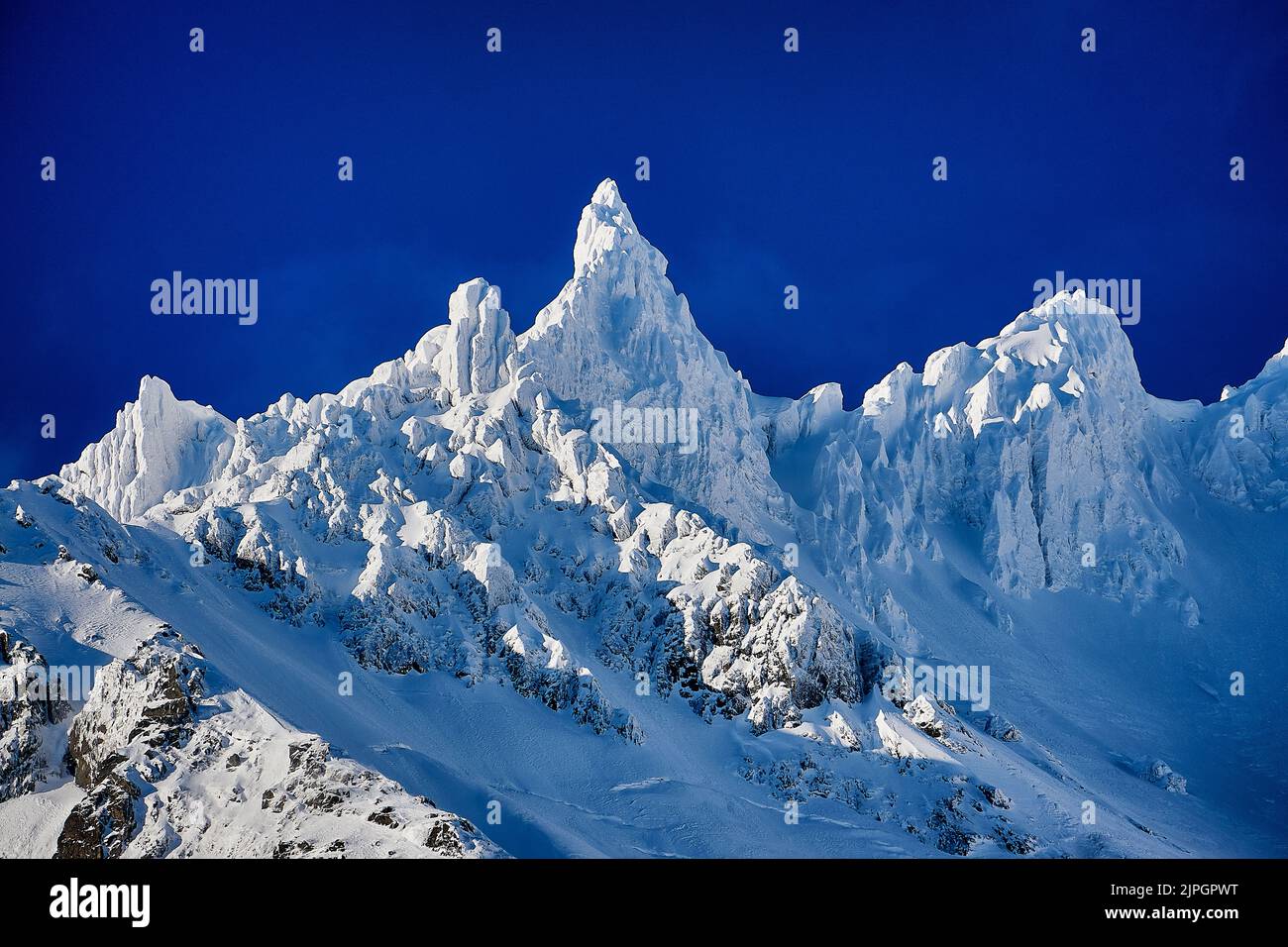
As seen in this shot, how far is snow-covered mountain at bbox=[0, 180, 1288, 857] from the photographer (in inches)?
2002

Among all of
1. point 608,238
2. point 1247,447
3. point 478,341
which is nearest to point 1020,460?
point 1247,447

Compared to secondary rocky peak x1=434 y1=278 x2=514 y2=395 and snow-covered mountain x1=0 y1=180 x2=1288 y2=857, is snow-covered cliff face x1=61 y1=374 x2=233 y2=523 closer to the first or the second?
snow-covered mountain x1=0 y1=180 x2=1288 y2=857

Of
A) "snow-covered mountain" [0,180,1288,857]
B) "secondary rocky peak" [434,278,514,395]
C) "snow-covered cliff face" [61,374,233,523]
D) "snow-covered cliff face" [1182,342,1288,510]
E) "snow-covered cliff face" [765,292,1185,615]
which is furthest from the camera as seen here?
"snow-covered cliff face" [1182,342,1288,510]

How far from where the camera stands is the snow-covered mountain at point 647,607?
5084 cm

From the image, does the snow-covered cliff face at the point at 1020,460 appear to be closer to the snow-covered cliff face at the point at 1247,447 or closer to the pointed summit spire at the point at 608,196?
the snow-covered cliff face at the point at 1247,447

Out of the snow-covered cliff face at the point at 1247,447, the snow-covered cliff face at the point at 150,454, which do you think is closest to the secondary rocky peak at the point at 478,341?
the snow-covered cliff face at the point at 150,454

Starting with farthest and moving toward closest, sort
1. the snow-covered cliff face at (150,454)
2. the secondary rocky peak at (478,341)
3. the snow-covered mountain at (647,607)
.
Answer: the snow-covered cliff face at (150,454)
the secondary rocky peak at (478,341)
the snow-covered mountain at (647,607)

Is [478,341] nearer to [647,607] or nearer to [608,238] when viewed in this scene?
[608,238]

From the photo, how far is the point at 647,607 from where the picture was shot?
93.6 meters

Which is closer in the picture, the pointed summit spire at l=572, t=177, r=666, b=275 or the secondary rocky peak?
the secondary rocky peak

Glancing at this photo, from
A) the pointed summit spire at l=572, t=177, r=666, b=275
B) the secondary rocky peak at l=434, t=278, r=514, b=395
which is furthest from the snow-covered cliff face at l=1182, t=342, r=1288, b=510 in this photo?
the secondary rocky peak at l=434, t=278, r=514, b=395

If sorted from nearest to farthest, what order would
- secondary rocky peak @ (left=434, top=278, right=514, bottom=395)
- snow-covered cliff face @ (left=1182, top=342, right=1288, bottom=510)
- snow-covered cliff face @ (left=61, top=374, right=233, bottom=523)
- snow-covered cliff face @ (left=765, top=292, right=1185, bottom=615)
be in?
1. secondary rocky peak @ (left=434, top=278, right=514, bottom=395)
2. snow-covered cliff face @ (left=61, top=374, right=233, bottom=523)
3. snow-covered cliff face @ (left=765, top=292, right=1185, bottom=615)
4. snow-covered cliff face @ (left=1182, top=342, right=1288, bottom=510)
